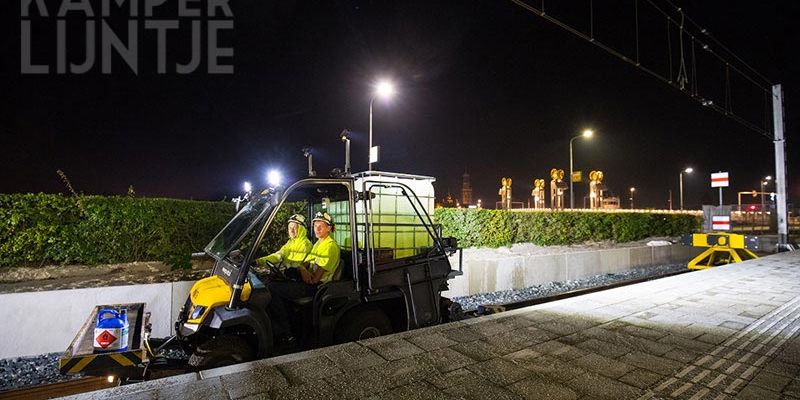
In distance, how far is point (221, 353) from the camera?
3639 millimetres

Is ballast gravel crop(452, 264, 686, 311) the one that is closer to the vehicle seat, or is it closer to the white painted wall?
the white painted wall

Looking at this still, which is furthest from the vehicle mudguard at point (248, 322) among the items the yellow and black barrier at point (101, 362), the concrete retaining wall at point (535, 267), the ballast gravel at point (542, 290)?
the concrete retaining wall at point (535, 267)

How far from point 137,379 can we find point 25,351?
9.01 feet

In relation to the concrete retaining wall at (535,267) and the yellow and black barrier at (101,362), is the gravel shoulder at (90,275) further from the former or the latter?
the concrete retaining wall at (535,267)

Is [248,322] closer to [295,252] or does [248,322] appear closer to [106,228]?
[295,252]

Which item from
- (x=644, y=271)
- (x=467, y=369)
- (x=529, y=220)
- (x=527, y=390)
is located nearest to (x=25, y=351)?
(x=467, y=369)

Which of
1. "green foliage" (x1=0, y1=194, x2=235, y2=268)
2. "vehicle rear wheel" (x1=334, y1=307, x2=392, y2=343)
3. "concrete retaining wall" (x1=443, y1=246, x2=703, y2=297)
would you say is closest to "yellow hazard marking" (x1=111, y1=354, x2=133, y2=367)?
"vehicle rear wheel" (x1=334, y1=307, x2=392, y2=343)

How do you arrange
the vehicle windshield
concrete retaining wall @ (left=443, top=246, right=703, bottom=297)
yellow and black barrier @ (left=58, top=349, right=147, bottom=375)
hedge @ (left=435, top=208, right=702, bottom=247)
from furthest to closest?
hedge @ (left=435, top=208, right=702, bottom=247) → concrete retaining wall @ (left=443, top=246, right=703, bottom=297) → the vehicle windshield → yellow and black barrier @ (left=58, top=349, right=147, bottom=375)

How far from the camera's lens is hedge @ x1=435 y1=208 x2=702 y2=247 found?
12.1 meters

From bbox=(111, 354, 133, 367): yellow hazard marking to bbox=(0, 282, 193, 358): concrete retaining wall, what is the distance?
9.07 feet

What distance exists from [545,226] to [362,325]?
11533mm

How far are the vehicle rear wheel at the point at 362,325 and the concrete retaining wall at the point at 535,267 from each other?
4.00 m

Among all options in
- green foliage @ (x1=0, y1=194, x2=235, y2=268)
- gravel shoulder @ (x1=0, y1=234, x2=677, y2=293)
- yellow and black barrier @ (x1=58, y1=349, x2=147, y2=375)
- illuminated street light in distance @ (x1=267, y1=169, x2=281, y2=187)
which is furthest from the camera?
green foliage @ (x1=0, y1=194, x2=235, y2=268)

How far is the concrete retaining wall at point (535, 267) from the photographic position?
9.02 meters
